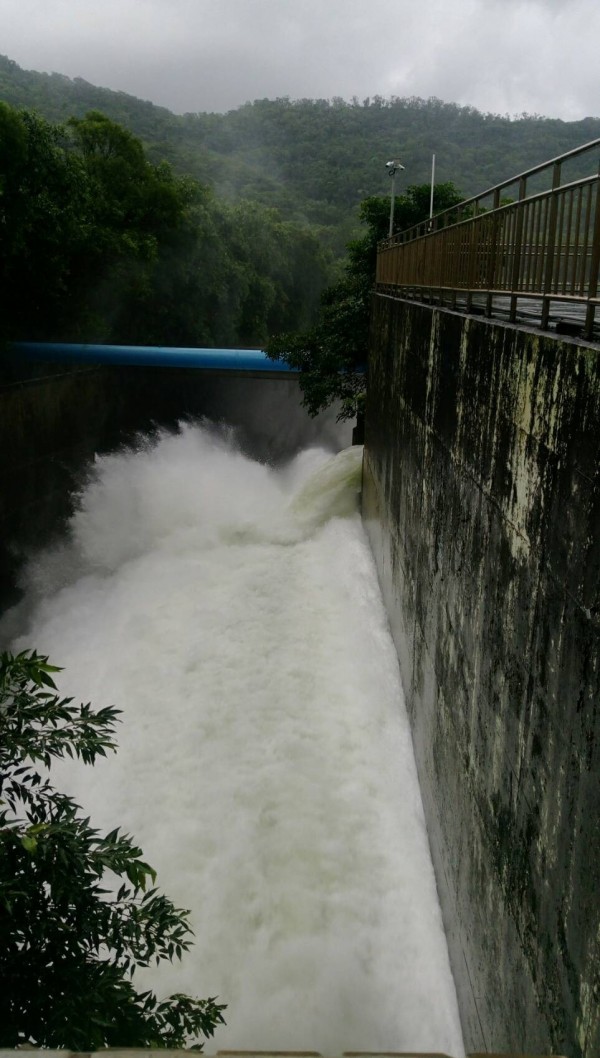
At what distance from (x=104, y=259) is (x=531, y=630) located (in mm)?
17928

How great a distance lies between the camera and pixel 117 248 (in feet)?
63.6

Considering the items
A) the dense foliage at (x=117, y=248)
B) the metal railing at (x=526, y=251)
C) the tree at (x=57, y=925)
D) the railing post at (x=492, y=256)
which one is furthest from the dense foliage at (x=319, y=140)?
the tree at (x=57, y=925)

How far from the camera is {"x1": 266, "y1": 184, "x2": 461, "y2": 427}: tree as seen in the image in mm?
17719

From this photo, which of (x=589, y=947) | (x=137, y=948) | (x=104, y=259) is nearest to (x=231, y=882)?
(x=137, y=948)

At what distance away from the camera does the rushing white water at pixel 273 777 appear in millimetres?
5602

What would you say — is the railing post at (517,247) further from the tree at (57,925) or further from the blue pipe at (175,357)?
the blue pipe at (175,357)

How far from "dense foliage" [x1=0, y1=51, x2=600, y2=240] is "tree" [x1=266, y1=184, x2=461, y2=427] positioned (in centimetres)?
3164

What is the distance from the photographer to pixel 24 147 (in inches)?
604

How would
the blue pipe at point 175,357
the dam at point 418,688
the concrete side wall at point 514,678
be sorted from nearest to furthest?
the concrete side wall at point 514,678 → the dam at point 418,688 → the blue pipe at point 175,357

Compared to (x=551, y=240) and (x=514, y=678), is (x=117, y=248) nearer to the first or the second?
(x=551, y=240)

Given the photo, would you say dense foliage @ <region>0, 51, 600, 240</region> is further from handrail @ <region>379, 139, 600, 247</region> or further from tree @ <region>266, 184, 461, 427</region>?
handrail @ <region>379, 139, 600, 247</region>

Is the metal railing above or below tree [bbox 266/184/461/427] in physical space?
below

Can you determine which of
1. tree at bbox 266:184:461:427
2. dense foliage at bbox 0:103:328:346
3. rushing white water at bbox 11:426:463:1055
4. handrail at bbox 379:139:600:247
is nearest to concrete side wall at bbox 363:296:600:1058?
rushing white water at bbox 11:426:463:1055

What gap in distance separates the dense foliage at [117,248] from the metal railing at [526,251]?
934 cm
